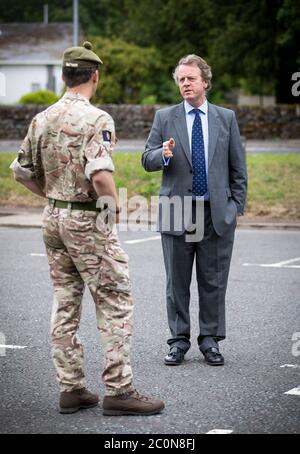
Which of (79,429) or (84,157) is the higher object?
(84,157)

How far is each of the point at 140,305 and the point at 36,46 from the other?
193 feet

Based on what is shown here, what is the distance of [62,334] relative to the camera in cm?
605

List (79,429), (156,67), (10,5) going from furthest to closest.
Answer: (10,5) < (156,67) < (79,429)

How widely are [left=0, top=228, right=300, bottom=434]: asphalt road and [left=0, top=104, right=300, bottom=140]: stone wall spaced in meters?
23.7

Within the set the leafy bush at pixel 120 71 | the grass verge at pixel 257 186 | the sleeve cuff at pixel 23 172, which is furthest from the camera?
the leafy bush at pixel 120 71

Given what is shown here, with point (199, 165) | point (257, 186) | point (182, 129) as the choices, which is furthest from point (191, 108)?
point (257, 186)

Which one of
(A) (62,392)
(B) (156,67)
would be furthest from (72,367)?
(B) (156,67)

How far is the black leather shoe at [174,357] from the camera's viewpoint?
743 cm

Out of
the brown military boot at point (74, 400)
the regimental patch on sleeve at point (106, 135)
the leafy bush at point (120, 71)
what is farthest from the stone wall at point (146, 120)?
the regimental patch on sleeve at point (106, 135)

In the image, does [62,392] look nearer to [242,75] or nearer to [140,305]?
[140,305]

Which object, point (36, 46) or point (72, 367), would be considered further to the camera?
point (36, 46)

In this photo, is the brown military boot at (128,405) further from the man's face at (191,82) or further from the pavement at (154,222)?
the pavement at (154,222)

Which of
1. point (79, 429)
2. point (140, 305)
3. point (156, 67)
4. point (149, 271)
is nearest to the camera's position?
point (79, 429)

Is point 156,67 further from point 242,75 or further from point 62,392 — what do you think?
point 62,392
